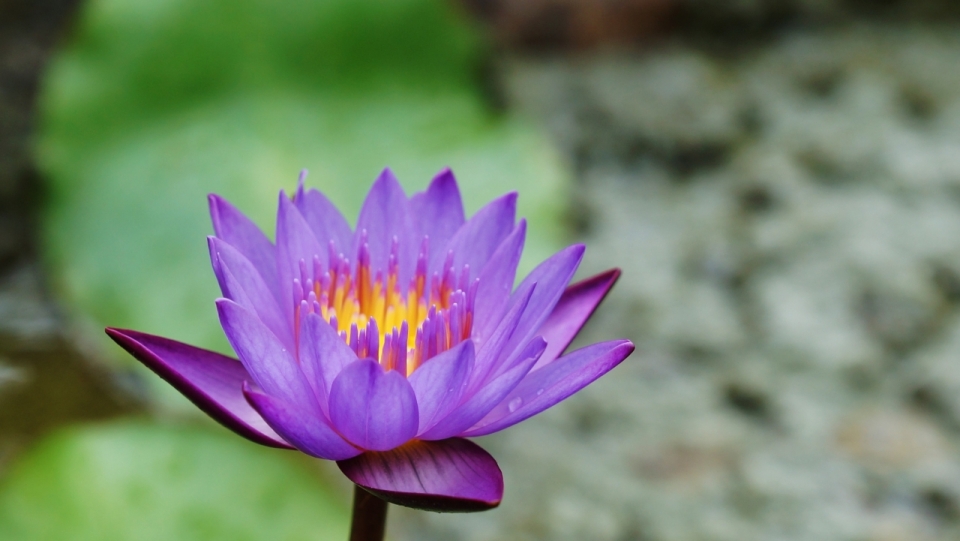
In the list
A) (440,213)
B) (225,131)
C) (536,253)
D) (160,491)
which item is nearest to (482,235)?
(440,213)

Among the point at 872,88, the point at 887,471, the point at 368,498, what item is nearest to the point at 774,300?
the point at 887,471

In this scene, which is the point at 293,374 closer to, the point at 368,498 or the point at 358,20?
the point at 368,498

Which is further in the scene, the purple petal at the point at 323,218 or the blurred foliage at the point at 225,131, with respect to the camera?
the blurred foliage at the point at 225,131

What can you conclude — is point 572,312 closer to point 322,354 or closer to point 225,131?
point 322,354

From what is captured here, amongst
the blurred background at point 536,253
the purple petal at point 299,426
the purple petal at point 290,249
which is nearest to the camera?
the purple petal at point 299,426

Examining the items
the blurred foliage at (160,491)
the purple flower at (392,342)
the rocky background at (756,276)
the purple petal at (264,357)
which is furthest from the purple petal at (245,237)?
the rocky background at (756,276)

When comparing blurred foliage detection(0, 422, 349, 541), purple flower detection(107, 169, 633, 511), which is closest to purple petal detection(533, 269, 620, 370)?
purple flower detection(107, 169, 633, 511)

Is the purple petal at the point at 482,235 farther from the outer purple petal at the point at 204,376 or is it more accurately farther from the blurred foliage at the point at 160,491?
the blurred foliage at the point at 160,491
